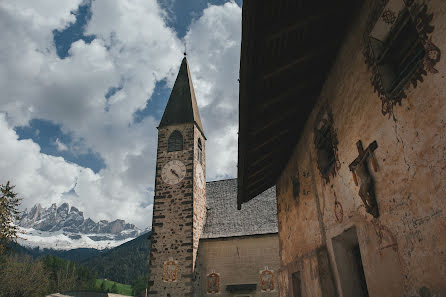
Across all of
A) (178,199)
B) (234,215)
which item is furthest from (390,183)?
(234,215)

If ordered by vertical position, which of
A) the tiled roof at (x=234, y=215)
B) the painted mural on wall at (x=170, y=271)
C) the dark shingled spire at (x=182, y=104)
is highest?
the dark shingled spire at (x=182, y=104)

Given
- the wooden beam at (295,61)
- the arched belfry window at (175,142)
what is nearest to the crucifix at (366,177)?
the wooden beam at (295,61)

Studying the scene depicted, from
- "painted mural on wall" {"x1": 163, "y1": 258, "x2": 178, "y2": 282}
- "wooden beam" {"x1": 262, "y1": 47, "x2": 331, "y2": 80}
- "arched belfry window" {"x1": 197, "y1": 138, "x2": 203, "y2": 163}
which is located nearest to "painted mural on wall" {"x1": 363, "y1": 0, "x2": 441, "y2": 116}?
"wooden beam" {"x1": 262, "y1": 47, "x2": 331, "y2": 80}

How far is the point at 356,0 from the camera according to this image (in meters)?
3.26

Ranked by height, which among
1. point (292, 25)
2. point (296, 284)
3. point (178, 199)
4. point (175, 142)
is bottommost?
point (296, 284)

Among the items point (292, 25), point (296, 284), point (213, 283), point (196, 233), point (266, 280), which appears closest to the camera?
point (292, 25)

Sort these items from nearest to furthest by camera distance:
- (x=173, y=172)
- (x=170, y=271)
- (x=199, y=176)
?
1. (x=170, y=271)
2. (x=173, y=172)
3. (x=199, y=176)

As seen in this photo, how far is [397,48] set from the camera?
9.33 ft

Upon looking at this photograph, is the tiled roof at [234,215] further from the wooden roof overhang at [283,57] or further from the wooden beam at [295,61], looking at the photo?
the wooden beam at [295,61]

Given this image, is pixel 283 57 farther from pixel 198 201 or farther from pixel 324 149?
pixel 198 201

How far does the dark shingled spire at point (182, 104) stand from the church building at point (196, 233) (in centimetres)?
8

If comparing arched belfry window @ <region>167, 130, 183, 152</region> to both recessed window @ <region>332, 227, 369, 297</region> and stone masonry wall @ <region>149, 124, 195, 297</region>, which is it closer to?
stone masonry wall @ <region>149, 124, 195, 297</region>

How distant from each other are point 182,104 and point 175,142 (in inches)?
122

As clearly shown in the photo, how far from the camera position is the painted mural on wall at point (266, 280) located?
14.9m
